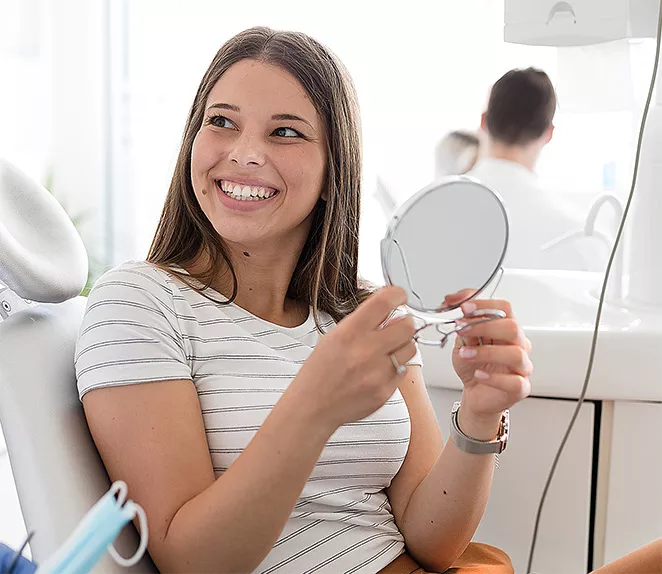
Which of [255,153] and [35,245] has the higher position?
[255,153]

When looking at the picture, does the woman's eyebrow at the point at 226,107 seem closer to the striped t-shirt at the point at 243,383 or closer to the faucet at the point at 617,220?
the striped t-shirt at the point at 243,383

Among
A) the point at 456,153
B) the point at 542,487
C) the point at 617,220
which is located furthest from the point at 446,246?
the point at 456,153

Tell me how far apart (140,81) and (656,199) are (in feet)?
7.68

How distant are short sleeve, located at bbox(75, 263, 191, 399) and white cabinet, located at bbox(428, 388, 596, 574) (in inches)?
23.2

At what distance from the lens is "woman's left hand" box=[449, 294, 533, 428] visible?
0.88 m

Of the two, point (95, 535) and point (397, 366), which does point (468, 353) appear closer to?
point (397, 366)

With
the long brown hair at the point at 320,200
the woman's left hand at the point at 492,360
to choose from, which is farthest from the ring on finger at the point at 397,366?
the long brown hair at the point at 320,200

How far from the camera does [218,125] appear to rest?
1.07 metres

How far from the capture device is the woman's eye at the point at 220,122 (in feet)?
3.48

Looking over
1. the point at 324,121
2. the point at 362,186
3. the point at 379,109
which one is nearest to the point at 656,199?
the point at 362,186

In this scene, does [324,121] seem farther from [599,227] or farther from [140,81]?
[140,81]

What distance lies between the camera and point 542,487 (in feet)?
4.58

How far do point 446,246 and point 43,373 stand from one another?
18.4 inches

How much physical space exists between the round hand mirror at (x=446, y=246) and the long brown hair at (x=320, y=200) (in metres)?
0.29
